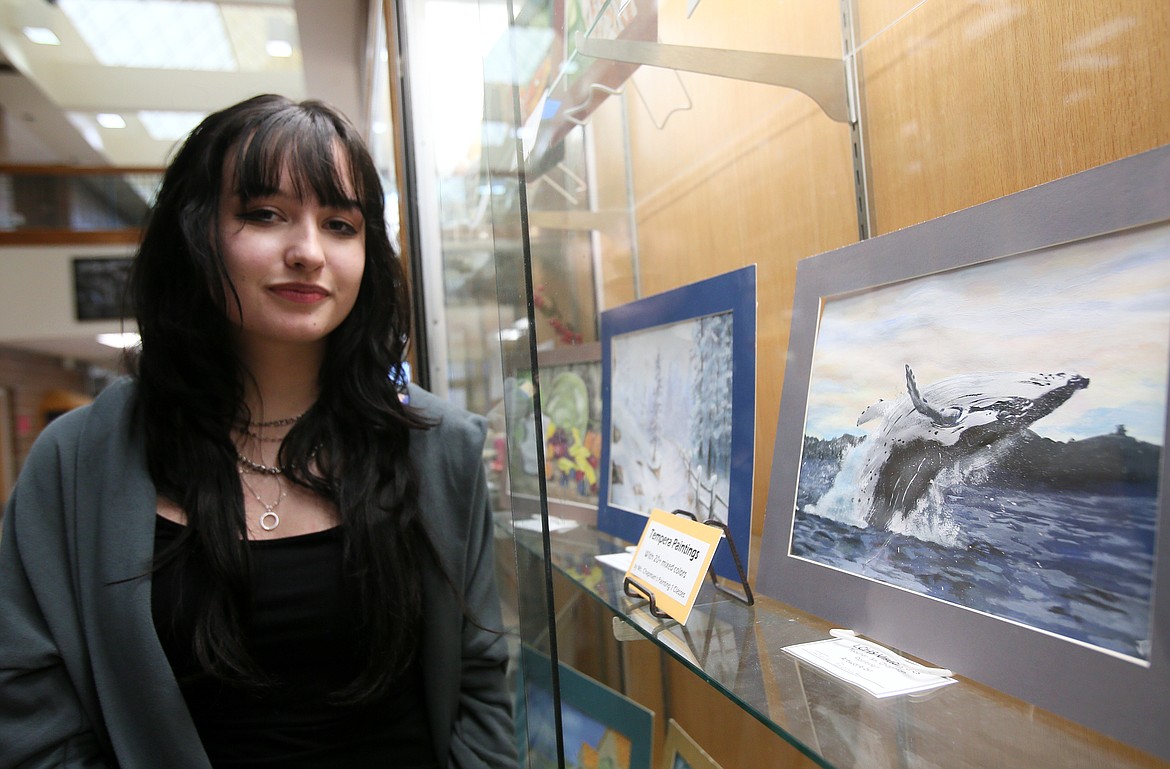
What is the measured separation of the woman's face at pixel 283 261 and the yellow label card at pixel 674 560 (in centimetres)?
54

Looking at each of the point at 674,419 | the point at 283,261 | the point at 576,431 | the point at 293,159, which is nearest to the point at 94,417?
the point at 283,261

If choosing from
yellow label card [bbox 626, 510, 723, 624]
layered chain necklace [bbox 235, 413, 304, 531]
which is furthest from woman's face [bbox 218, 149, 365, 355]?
yellow label card [bbox 626, 510, 723, 624]

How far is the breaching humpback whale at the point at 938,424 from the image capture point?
0.48 metres

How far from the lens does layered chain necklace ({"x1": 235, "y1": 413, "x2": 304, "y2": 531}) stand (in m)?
1.00

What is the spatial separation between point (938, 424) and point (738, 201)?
527 mm

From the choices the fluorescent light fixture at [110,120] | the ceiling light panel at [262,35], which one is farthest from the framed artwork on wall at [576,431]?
the fluorescent light fixture at [110,120]

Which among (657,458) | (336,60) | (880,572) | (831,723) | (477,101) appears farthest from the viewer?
(336,60)

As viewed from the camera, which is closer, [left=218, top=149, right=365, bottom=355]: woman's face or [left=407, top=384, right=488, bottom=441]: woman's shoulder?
[left=218, top=149, right=365, bottom=355]: woman's face

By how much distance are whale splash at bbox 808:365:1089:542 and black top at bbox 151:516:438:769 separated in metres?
0.66

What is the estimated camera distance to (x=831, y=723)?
0.47 m

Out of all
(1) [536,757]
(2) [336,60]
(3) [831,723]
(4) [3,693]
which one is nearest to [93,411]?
(4) [3,693]

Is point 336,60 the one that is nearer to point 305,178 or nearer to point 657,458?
point 305,178

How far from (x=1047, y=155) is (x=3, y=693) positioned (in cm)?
118

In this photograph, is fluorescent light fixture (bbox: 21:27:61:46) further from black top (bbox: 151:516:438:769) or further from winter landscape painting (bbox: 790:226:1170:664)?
winter landscape painting (bbox: 790:226:1170:664)
